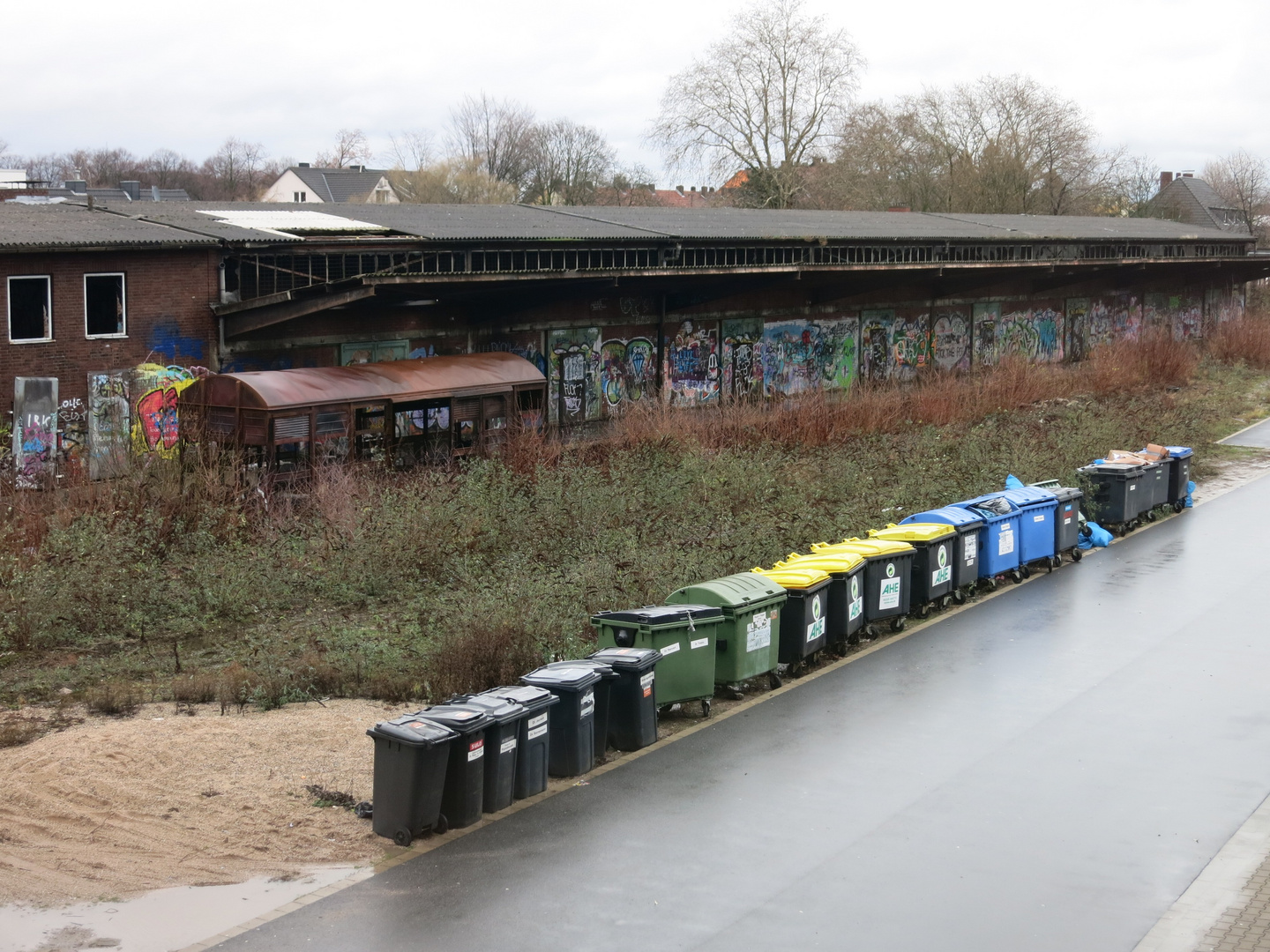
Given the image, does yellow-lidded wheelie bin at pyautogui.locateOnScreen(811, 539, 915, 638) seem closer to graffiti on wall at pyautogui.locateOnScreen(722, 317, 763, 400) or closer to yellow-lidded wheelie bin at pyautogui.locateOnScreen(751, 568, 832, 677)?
yellow-lidded wheelie bin at pyautogui.locateOnScreen(751, 568, 832, 677)

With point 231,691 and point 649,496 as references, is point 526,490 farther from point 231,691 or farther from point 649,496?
point 231,691

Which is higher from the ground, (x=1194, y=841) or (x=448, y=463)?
(x=448, y=463)

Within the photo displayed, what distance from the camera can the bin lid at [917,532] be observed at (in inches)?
551

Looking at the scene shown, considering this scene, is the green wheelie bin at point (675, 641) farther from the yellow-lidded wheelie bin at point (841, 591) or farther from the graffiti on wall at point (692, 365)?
the graffiti on wall at point (692, 365)

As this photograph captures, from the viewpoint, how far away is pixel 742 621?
1094 centimetres

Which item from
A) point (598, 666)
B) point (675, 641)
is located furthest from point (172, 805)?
point (675, 641)

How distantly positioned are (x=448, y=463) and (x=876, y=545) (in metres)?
7.86

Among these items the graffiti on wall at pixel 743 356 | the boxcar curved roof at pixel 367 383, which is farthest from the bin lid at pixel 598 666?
the graffiti on wall at pixel 743 356

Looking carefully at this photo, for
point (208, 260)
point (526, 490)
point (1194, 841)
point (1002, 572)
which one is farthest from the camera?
point (208, 260)

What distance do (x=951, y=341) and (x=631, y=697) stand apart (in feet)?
106

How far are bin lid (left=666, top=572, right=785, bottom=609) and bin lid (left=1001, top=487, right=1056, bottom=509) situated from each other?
563cm

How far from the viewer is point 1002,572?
51.5ft

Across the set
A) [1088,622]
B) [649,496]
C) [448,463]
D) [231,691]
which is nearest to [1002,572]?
[1088,622]

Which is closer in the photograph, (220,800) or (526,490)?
(220,800)
